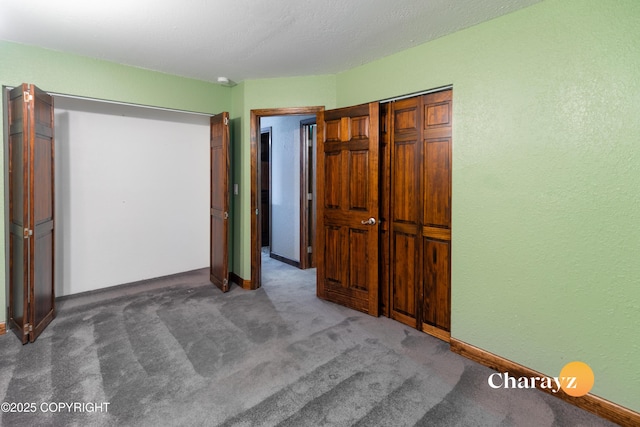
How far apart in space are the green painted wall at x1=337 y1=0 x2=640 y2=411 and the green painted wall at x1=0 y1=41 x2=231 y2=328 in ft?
8.57

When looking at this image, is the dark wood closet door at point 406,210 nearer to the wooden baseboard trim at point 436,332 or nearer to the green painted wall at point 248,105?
the wooden baseboard trim at point 436,332

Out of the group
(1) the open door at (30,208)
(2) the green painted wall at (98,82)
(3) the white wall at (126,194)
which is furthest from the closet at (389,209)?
(1) the open door at (30,208)

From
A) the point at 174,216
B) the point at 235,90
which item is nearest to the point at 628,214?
the point at 235,90

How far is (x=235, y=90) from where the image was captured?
404 cm

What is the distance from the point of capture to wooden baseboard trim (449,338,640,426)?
5.87 ft

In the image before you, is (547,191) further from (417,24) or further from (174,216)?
(174,216)

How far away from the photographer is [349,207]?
3301 millimetres

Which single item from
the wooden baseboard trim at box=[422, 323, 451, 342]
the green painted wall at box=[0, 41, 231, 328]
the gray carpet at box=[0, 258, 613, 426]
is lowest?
the gray carpet at box=[0, 258, 613, 426]

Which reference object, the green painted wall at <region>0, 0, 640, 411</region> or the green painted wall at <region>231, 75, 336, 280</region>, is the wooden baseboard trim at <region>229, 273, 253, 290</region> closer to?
the green painted wall at <region>231, 75, 336, 280</region>

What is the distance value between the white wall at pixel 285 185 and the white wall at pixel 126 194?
116cm

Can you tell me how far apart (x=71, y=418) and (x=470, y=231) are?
270 cm

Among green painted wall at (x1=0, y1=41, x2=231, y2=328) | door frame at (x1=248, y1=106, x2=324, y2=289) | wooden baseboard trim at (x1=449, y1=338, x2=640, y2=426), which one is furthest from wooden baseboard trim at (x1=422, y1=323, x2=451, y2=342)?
green painted wall at (x1=0, y1=41, x2=231, y2=328)

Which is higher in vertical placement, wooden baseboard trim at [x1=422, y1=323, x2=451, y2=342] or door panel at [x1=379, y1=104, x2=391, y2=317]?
door panel at [x1=379, y1=104, x2=391, y2=317]

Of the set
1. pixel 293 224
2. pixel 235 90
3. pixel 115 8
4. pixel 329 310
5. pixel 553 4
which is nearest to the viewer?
pixel 553 4
